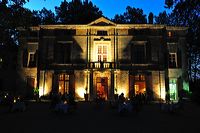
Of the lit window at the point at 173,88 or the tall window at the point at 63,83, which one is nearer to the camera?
the tall window at the point at 63,83

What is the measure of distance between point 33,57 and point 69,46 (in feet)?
14.8

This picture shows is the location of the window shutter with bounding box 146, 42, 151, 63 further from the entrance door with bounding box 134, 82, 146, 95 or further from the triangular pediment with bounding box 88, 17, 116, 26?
the triangular pediment with bounding box 88, 17, 116, 26

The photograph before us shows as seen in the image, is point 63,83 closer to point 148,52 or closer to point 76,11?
point 148,52

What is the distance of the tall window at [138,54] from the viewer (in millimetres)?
27406

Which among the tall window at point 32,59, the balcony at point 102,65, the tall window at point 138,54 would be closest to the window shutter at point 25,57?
the tall window at point 32,59

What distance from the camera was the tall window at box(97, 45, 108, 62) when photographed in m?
27.6

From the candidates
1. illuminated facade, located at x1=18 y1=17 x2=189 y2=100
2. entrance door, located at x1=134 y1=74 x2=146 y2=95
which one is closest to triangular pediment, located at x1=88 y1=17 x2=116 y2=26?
illuminated facade, located at x1=18 y1=17 x2=189 y2=100

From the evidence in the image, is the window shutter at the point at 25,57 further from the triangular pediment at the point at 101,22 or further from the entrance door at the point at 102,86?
the entrance door at the point at 102,86

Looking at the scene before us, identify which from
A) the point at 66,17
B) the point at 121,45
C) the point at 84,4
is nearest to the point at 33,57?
the point at 121,45

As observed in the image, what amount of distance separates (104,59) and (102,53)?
0.74m

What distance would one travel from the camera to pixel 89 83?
87.6 feet

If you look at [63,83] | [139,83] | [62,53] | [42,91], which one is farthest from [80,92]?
[139,83]

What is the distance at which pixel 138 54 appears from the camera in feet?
90.4

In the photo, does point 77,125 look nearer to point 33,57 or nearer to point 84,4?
point 33,57
